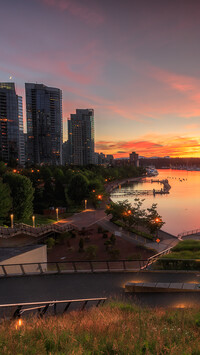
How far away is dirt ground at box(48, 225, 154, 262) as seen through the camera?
24.4 metres

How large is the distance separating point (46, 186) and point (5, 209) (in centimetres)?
2425

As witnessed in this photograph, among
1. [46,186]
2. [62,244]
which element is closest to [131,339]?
[62,244]

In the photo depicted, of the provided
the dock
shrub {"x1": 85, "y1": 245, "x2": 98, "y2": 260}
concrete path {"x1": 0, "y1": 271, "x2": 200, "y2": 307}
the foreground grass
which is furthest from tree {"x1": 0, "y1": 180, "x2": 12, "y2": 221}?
the foreground grass

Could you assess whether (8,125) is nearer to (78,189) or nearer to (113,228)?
(78,189)

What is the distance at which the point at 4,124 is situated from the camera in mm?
143750

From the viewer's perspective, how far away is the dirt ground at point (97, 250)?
80.1 feet

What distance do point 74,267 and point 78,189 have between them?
4028 cm

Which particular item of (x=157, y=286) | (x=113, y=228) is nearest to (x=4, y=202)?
(x=113, y=228)

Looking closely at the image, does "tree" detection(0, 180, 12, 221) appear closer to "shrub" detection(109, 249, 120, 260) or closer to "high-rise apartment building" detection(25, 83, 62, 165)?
"shrub" detection(109, 249, 120, 260)

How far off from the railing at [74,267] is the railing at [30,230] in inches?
691

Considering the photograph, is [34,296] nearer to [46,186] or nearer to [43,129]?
[46,186]

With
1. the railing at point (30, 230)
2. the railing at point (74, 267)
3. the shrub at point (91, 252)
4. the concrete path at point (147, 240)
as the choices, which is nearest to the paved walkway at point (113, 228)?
the concrete path at point (147, 240)

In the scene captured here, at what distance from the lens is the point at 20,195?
36.0 meters

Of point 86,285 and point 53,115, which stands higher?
point 53,115
